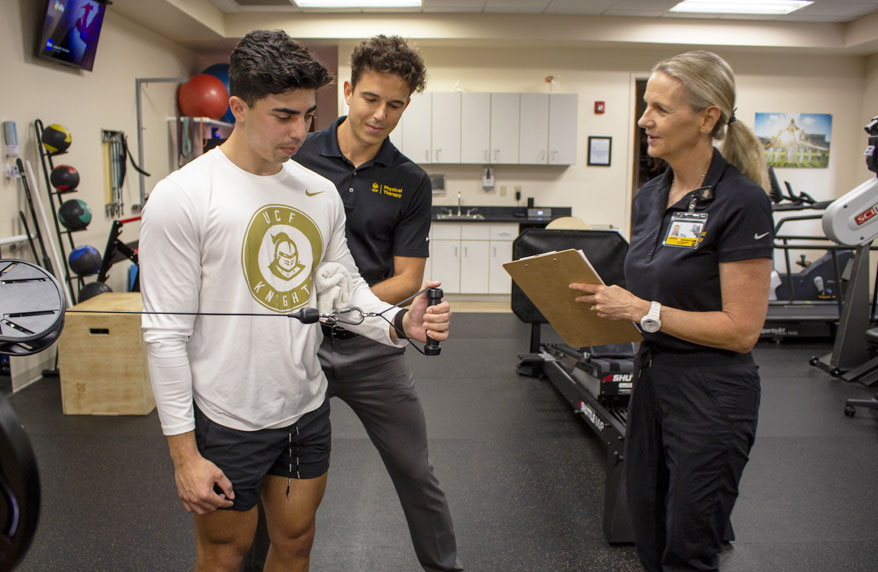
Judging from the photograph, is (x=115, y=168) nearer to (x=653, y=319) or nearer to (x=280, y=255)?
(x=280, y=255)

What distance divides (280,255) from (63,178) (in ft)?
12.5

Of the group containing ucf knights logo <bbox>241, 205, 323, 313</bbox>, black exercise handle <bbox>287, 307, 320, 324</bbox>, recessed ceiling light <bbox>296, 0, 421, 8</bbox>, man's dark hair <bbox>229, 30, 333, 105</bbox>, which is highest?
recessed ceiling light <bbox>296, 0, 421, 8</bbox>

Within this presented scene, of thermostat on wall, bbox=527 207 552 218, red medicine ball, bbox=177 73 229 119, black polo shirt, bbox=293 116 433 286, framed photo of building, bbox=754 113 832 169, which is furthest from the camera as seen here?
framed photo of building, bbox=754 113 832 169

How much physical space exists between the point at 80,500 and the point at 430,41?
5763 millimetres

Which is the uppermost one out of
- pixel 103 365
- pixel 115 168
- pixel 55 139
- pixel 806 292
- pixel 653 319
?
pixel 55 139

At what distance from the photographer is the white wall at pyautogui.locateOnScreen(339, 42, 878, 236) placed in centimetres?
741

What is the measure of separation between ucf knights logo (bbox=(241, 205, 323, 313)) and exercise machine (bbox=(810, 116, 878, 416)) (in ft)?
12.0

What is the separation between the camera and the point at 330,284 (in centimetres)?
139

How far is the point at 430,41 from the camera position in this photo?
7.02 metres

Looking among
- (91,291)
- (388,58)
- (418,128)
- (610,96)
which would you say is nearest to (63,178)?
(91,291)

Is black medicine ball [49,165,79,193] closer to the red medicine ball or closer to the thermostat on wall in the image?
the red medicine ball

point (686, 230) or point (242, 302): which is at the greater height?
point (686, 230)

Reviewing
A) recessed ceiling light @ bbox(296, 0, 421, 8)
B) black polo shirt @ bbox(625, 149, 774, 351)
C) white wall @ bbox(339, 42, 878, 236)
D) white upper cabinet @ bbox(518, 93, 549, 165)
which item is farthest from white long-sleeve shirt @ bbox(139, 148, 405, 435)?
white wall @ bbox(339, 42, 878, 236)

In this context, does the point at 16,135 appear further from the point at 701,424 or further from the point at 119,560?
the point at 701,424
